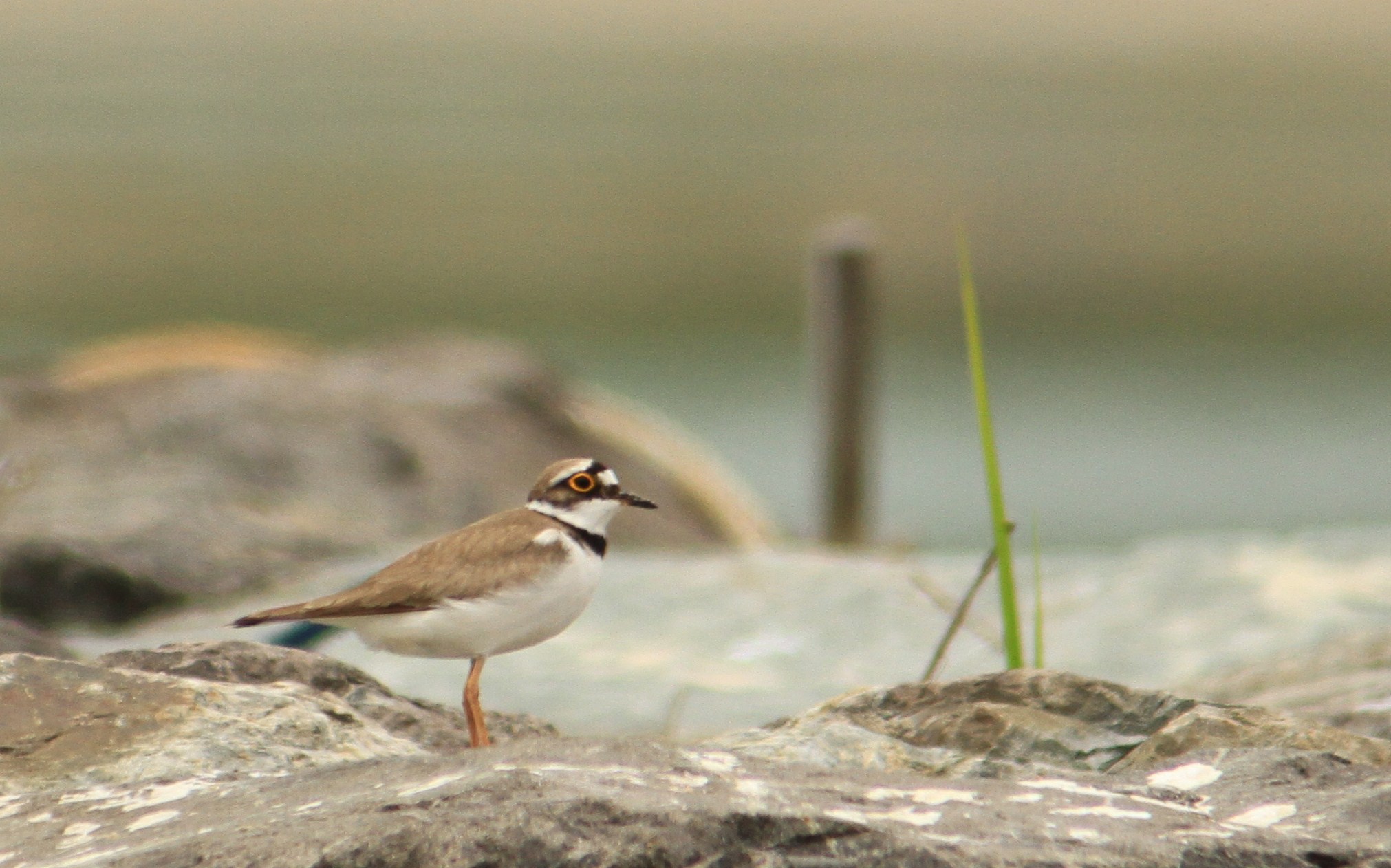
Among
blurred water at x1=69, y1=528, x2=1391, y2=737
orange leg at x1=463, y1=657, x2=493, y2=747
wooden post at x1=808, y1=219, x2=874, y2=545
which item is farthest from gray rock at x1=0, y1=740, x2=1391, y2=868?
wooden post at x1=808, y1=219, x2=874, y2=545

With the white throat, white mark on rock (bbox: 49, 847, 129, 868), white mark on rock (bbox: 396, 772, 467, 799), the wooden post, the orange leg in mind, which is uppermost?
the wooden post

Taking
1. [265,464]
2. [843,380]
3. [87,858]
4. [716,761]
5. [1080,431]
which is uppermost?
[1080,431]

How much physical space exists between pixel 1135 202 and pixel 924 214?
4065 mm

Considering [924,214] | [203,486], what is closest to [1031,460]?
[924,214]

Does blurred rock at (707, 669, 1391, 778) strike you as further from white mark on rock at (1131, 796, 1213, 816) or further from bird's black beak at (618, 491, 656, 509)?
bird's black beak at (618, 491, 656, 509)

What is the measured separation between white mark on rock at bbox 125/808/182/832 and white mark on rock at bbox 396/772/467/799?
34 cm

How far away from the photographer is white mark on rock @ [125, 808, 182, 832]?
271 centimetres

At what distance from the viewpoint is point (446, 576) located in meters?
3.19

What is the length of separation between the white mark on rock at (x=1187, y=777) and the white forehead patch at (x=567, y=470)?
1.09 metres

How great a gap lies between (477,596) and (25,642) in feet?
5.04

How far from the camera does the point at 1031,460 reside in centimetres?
1603

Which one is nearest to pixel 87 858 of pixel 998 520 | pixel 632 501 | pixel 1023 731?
pixel 632 501

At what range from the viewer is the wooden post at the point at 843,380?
9.28 metres

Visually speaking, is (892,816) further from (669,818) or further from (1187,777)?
(1187,777)
